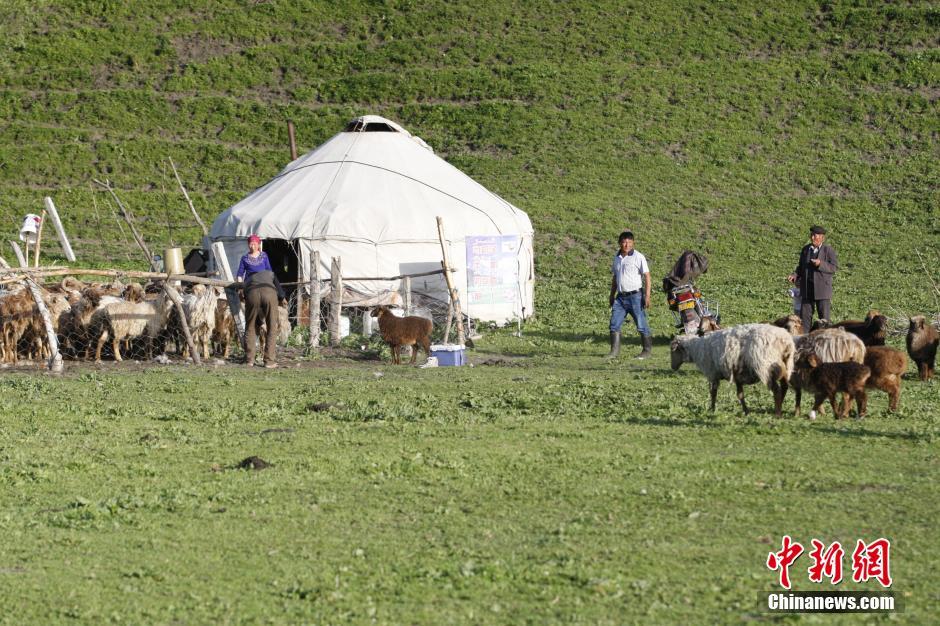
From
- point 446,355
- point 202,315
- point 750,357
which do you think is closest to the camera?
point 750,357

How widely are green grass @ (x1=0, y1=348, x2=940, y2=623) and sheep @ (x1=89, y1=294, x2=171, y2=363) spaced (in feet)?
11.3

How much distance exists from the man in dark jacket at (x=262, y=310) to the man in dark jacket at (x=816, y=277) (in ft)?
19.8

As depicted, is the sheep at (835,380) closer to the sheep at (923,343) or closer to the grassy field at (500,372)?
the grassy field at (500,372)

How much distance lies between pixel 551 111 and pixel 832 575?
32.9 m

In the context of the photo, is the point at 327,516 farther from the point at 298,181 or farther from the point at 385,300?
the point at 298,181

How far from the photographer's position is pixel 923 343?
477 inches

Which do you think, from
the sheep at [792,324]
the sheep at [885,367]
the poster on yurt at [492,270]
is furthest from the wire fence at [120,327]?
the sheep at [885,367]

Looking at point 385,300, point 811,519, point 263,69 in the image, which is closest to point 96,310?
point 385,300

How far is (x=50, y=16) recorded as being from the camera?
43594mm

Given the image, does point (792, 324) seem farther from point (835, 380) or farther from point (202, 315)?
point (202, 315)

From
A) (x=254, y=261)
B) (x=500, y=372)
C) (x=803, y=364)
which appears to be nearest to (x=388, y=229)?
(x=254, y=261)

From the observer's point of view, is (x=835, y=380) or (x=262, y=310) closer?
(x=835, y=380)

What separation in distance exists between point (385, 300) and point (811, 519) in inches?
464

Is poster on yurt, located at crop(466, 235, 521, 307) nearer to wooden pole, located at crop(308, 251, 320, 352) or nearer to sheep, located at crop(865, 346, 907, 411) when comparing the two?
wooden pole, located at crop(308, 251, 320, 352)
